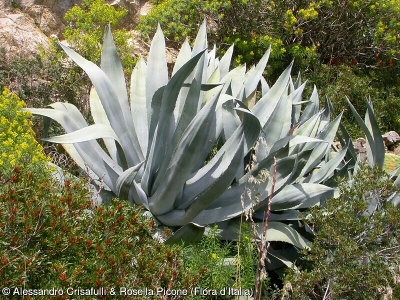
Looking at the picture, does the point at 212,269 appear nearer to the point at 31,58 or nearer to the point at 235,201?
the point at 235,201

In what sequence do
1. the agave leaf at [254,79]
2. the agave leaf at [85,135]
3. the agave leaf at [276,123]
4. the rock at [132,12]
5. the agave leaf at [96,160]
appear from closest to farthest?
the agave leaf at [85,135]
the agave leaf at [96,160]
the agave leaf at [276,123]
the agave leaf at [254,79]
the rock at [132,12]

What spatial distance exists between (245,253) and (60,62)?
4335 mm

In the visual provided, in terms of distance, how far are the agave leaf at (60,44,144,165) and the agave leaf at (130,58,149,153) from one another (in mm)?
104

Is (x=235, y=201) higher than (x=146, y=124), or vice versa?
(x=146, y=124)

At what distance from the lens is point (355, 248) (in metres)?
3.33

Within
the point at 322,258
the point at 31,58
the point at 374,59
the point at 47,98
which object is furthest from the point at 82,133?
the point at 374,59

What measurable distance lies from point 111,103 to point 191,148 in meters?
0.72

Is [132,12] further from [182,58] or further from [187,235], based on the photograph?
[187,235]

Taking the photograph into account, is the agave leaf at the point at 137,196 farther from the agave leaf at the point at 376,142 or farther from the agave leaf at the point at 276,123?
the agave leaf at the point at 376,142

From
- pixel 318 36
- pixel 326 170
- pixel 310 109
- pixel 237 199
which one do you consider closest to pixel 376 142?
pixel 326 170

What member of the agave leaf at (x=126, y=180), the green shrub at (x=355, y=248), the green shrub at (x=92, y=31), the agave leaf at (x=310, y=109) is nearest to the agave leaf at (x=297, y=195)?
the green shrub at (x=355, y=248)

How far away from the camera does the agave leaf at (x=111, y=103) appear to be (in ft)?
13.1

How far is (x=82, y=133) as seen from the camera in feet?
12.1

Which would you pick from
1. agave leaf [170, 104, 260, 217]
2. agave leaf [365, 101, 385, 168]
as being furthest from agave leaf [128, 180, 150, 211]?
agave leaf [365, 101, 385, 168]
